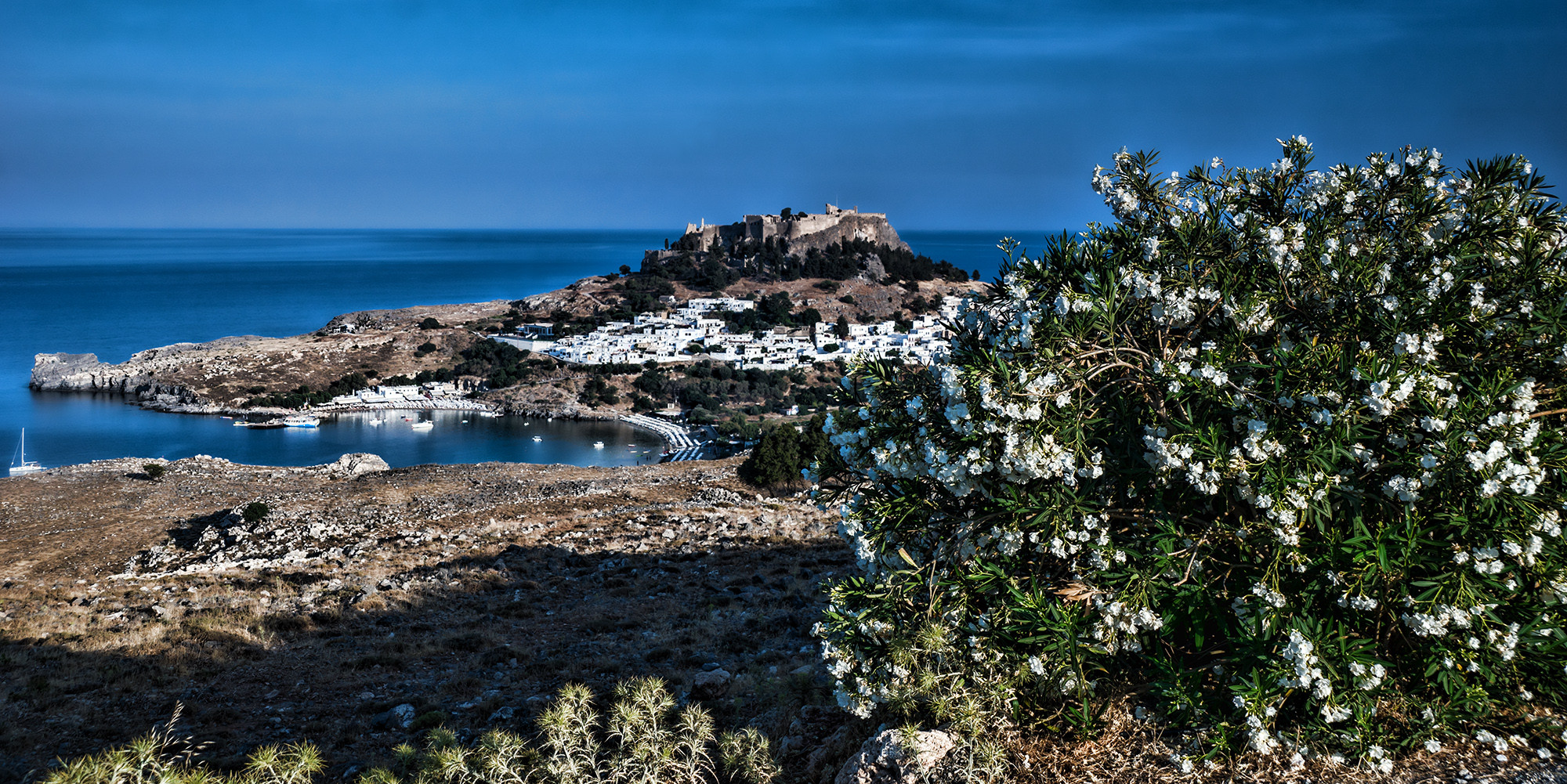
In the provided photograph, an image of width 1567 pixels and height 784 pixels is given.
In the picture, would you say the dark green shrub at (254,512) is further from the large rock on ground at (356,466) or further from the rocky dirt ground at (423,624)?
the large rock on ground at (356,466)

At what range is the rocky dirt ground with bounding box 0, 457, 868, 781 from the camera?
325 inches

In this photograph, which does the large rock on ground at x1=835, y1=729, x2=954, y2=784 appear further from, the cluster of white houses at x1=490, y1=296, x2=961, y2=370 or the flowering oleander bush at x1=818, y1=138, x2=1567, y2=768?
the cluster of white houses at x1=490, y1=296, x2=961, y2=370

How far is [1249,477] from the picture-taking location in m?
4.48

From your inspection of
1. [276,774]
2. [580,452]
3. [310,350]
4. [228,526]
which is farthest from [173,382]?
[276,774]

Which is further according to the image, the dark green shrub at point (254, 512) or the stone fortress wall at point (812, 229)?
the stone fortress wall at point (812, 229)

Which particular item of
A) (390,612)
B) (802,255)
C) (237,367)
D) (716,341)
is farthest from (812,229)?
(390,612)

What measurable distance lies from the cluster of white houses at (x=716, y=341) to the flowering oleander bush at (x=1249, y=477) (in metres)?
75.8

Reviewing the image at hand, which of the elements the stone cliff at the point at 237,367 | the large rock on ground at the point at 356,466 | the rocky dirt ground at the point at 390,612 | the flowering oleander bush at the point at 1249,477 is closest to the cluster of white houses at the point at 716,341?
the stone cliff at the point at 237,367

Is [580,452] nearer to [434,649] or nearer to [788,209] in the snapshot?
[434,649]

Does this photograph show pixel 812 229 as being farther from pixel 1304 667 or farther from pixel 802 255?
pixel 1304 667

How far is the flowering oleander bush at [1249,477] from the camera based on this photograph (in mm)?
4371

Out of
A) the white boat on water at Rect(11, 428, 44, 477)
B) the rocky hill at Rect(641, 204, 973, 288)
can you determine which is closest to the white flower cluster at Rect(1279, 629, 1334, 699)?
the white boat on water at Rect(11, 428, 44, 477)

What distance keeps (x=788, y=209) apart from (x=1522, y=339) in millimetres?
130531

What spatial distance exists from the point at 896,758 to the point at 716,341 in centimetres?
8717
